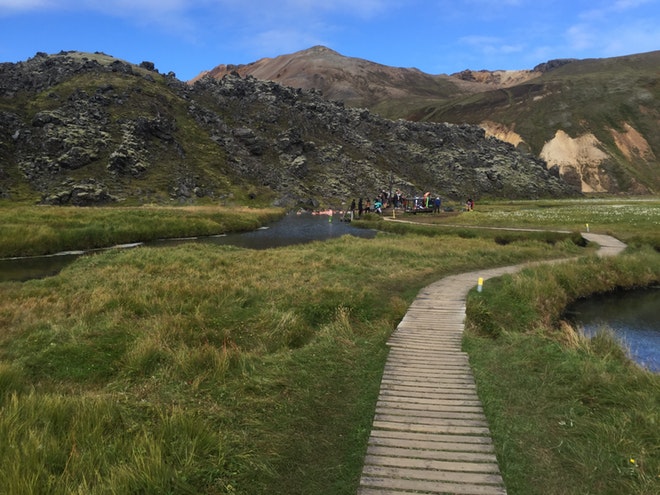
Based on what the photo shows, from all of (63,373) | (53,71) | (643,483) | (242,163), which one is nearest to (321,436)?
(643,483)

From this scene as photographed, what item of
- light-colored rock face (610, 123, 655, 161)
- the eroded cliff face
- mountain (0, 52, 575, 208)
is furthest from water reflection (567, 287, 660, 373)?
light-colored rock face (610, 123, 655, 161)

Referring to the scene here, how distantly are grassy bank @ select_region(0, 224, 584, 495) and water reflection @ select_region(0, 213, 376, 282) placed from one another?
9.35 m

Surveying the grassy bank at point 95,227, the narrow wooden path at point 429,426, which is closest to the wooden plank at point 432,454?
the narrow wooden path at point 429,426

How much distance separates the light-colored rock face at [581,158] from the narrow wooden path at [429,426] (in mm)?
196360

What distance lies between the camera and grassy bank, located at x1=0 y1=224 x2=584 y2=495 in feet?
22.3

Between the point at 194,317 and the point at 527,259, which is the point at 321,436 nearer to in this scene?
the point at 194,317

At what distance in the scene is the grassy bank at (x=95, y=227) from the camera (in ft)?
126

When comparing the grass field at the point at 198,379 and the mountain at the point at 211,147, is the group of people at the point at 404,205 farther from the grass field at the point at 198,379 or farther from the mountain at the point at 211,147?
the grass field at the point at 198,379

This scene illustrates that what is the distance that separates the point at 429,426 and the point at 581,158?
219460mm

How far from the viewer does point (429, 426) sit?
29.0 feet

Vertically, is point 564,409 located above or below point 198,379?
below

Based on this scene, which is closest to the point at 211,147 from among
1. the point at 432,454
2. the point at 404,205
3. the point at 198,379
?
the point at 404,205

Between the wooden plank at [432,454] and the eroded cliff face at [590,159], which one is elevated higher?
the eroded cliff face at [590,159]

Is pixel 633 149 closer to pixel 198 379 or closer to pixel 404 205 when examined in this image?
pixel 404 205
